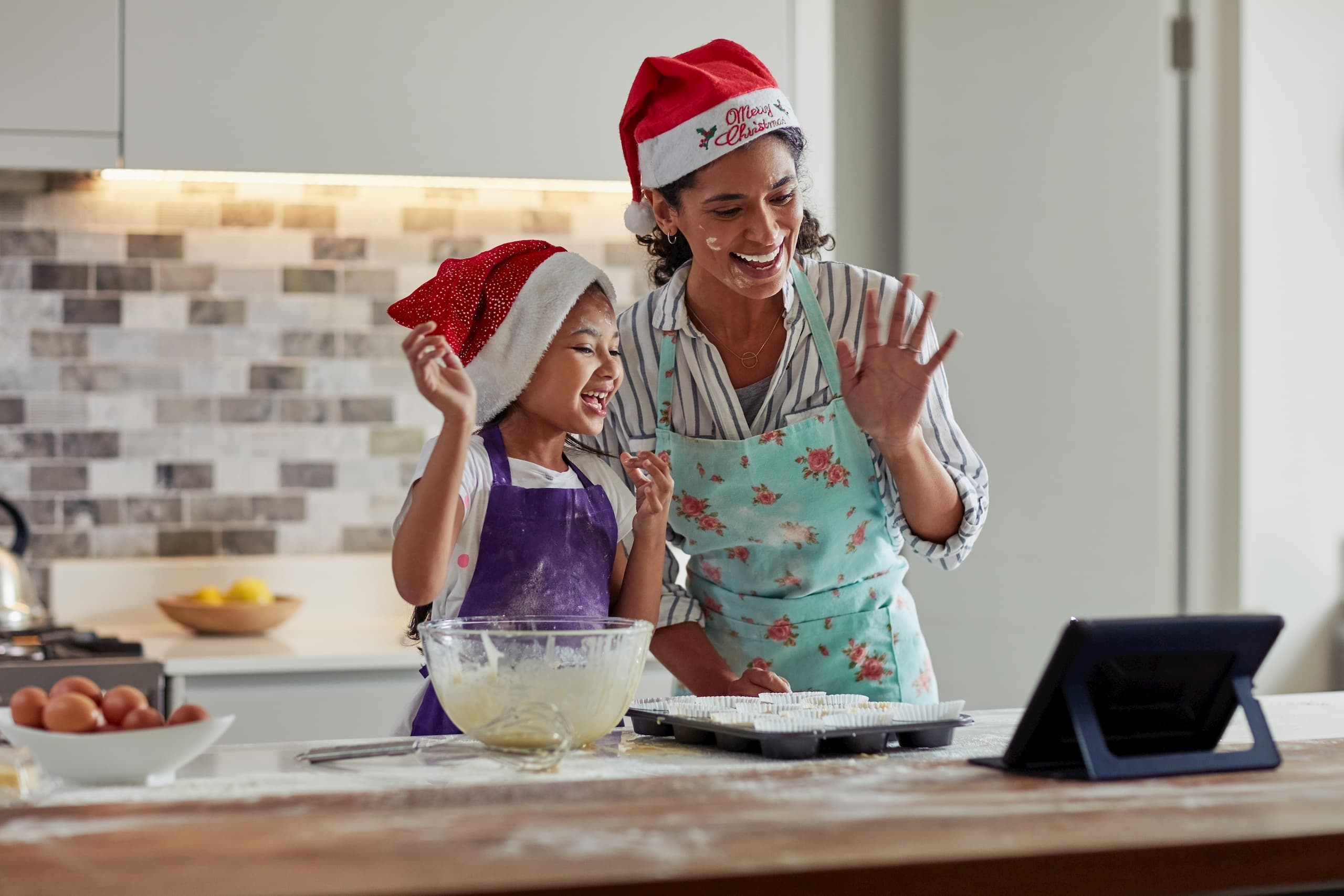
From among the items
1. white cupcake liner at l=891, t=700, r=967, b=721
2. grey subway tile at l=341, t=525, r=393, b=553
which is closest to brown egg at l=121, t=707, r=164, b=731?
white cupcake liner at l=891, t=700, r=967, b=721

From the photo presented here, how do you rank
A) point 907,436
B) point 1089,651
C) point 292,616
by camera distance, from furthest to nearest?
point 292,616, point 907,436, point 1089,651

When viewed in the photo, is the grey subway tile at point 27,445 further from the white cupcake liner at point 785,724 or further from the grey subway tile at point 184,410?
the white cupcake liner at point 785,724

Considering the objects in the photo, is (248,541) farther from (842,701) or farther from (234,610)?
(842,701)

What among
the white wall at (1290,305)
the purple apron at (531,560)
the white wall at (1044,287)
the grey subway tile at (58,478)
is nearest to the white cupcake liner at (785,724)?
the purple apron at (531,560)

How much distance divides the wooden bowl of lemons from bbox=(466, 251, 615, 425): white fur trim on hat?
117cm

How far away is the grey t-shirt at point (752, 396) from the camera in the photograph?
63.9 inches

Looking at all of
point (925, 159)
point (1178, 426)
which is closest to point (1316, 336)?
point (1178, 426)

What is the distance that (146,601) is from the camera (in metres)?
2.66

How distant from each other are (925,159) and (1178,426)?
0.77 meters

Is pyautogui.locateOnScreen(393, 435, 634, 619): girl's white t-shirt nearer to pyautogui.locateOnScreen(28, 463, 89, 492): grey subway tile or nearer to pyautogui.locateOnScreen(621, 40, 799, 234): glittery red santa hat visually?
pyautogui.locateOnScreen(621, 40, 799, 234): glittery red santa hat

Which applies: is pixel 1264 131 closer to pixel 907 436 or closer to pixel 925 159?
pixel 925 159

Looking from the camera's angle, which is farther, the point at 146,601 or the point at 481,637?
the point at 146,601

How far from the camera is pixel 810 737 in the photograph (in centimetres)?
102

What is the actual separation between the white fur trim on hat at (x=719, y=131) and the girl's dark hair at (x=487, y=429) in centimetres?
33
